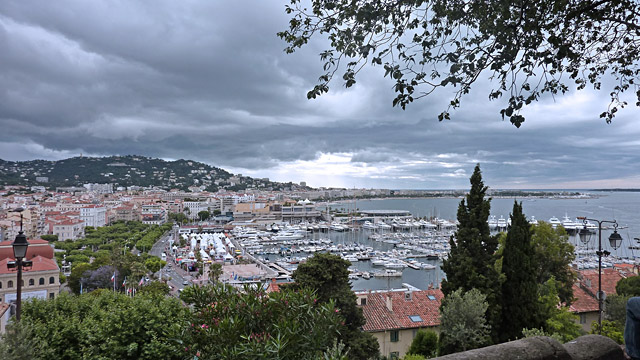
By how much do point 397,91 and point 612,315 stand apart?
37.6 ft

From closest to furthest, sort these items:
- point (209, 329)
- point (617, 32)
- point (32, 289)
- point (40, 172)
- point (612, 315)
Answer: point (209, 329) → point (617, 32) → point (612, 315) → point (32, 289) → point (40, 172)

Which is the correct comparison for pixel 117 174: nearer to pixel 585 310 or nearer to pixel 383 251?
pixel 383 251

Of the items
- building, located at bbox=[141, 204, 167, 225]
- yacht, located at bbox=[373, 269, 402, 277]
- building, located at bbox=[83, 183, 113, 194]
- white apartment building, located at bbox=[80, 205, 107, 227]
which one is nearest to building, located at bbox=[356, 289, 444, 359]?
yacht, located at bbox=[373, 269, 402, 277]

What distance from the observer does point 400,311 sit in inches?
520

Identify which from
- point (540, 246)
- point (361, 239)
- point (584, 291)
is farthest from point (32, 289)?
point (361, 239)

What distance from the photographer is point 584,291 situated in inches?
598

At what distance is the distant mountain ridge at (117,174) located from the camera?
158 metres

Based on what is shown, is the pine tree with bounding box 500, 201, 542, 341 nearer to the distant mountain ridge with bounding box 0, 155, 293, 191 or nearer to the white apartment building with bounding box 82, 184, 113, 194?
the white apartment building with bounding box 82, 184, 113, 194

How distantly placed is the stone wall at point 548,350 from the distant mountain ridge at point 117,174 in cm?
16396

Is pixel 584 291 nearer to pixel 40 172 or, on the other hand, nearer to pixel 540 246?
pixel 540 246

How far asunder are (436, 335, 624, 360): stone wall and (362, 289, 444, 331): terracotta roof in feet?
32.7

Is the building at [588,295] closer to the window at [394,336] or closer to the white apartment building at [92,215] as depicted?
the window at [394,336]

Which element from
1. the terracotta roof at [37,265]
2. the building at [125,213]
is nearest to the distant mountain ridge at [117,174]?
the building at [125,213]

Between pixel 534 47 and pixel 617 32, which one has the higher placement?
pixel 617 32
